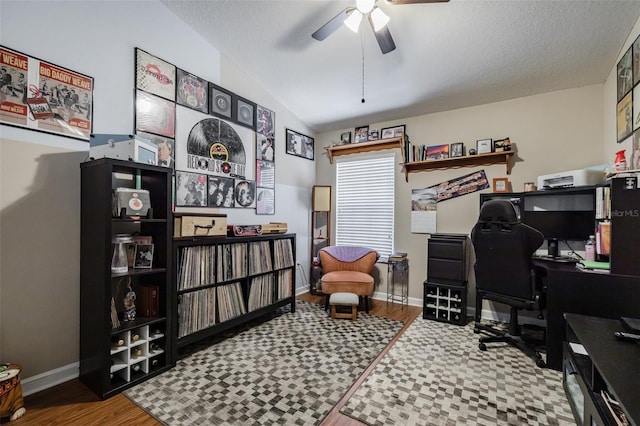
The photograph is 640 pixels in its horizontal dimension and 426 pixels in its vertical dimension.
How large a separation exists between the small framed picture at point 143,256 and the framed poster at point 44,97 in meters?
0.90

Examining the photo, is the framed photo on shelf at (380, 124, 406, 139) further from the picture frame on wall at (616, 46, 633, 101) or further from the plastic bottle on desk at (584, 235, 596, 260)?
the plastic bottle on desk at (584, 235, 596, 260)

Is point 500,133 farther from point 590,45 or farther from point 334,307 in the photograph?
point 334,307

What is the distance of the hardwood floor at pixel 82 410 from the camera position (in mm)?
1553

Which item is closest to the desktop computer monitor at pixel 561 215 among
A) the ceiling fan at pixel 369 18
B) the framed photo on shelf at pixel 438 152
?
the framed photo on shelf at pixel 438 152

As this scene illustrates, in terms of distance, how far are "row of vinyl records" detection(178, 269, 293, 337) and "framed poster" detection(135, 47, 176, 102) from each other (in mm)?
1804

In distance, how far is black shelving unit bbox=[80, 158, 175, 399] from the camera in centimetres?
178

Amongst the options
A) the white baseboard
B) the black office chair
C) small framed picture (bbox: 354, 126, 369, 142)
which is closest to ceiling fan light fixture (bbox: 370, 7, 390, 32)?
the black office chair

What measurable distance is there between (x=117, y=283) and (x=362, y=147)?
3265 mm

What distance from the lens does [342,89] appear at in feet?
10.7

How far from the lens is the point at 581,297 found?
6.53 ft

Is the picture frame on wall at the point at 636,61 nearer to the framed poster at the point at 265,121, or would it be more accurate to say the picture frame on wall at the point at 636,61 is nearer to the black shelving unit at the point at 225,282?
the black shelving unit at the point at 225,282

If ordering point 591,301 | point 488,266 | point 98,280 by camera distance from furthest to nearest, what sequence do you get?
1. point 488,266
2. point 591,301
3. point 98,280

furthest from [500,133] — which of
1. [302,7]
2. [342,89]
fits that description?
[302,7]

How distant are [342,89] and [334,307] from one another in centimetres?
253
